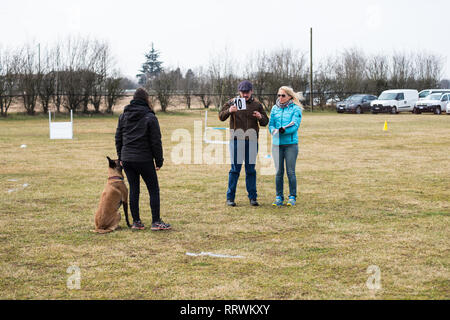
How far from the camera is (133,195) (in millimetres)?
6484

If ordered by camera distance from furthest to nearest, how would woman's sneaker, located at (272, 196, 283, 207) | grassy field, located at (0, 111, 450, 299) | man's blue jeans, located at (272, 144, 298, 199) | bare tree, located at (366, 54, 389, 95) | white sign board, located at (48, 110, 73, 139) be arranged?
bare tree, located at (366, 54, 389, 95)
white sign board, located at (48, 110, 73, 139)
woman's sneaker, located at (272, 196, 283, 207)
man's blue jeans, located at (272, 144, 298, 199)
grassy field, located at (0, 111, 450, 299)

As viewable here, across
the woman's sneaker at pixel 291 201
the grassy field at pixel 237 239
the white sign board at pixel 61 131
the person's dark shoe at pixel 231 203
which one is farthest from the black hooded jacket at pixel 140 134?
the white sign board at pixel 61 131

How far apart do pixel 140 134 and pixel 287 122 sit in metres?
2.45

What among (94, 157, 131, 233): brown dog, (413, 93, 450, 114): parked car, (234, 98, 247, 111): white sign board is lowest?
(94, 157, 131, 233): brown dog

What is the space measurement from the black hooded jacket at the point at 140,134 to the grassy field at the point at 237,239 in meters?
1.00

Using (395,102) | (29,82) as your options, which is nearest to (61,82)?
(29,82)

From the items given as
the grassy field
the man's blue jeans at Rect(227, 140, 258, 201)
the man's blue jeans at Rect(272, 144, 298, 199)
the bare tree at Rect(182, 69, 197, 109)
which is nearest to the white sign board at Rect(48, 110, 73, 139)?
the grassy field

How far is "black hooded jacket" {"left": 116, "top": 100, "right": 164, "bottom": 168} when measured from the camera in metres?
6.18

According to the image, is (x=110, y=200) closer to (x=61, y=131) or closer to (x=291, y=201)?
(x=291, y=201)

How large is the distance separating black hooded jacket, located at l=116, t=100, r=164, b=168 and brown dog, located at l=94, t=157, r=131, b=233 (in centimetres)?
24

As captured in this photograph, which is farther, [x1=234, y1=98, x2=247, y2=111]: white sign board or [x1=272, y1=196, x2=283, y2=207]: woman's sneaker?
[x1=272, y1=196, x2=283, y2=207]: woman's sneaker

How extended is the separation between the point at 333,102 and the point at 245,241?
42292mm

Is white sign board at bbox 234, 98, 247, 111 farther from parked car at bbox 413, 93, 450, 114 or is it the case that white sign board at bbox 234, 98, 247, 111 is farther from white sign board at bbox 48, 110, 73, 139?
parked car at bbox 413, 93, 450, 114
